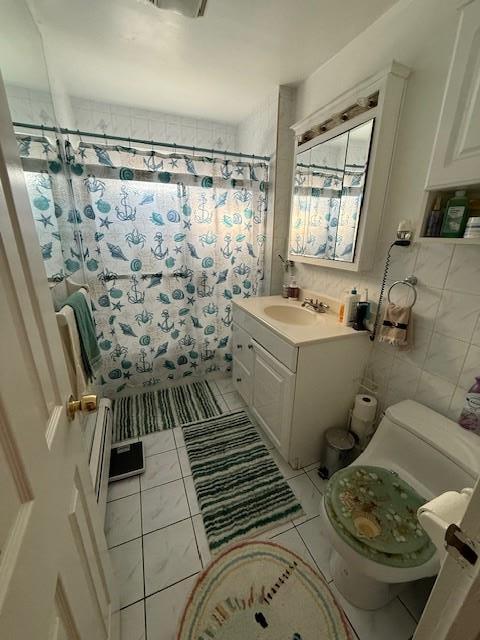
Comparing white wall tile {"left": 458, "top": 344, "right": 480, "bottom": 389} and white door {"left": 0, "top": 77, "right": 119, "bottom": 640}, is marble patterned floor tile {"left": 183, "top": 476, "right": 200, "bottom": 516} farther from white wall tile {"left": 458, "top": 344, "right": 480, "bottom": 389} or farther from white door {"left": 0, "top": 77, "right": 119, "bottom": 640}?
white wall tile {"left": 458, "top": 344, "right": 480, "bottom": 389}

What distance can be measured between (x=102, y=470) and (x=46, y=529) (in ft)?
3.68

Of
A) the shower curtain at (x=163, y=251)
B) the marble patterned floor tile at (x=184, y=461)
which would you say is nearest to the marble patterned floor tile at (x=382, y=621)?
the marble patterned floor tile at (x=184, y=461)

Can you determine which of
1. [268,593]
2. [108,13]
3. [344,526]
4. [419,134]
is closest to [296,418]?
[344,526]

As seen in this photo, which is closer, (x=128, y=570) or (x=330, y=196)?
(x=128, y=570)

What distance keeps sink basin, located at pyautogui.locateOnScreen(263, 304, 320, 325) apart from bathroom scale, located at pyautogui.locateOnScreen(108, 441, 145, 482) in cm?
127

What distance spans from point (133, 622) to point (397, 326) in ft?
5.46

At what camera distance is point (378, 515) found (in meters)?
1.02

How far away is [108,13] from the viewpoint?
127 cm

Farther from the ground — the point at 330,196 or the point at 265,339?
the point at 330,196

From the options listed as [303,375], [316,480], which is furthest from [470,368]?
[316,480]

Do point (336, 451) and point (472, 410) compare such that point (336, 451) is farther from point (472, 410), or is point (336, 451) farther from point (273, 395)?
point (472, 410)

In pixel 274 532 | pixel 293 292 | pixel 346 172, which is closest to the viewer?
pixel 274 532

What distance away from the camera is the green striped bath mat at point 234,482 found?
1353 mm

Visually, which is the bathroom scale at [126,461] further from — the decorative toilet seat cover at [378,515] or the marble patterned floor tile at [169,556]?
the decorative toilet seat cover at [378,515]
